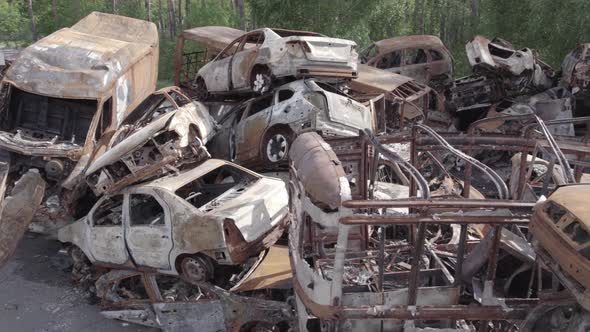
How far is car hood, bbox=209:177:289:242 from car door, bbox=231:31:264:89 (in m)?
3.36

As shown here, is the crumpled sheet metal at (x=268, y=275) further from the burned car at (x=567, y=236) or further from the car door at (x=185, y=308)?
the burned car at (x=567, y=236)

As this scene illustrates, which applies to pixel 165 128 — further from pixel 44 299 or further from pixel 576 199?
pixel 576 199

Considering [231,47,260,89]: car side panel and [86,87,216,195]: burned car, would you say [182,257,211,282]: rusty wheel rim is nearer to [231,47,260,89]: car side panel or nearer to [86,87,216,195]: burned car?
[86,87,216,195]: burned car

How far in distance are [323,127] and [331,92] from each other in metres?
0.93

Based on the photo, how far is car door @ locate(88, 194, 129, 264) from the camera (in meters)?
6.20

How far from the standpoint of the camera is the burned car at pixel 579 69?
1104 centimetres

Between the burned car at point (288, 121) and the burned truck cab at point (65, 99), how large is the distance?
230 centimetres

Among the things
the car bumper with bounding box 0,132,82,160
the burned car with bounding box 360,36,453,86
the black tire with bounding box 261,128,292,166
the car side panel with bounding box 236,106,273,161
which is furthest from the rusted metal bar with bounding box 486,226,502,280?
the burned car with bounding box 360,36,453,86

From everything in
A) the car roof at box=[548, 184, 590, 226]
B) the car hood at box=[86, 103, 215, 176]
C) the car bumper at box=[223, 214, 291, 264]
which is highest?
the car roof at box=[548, 184, 590, 226]

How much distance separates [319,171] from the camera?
392 cm

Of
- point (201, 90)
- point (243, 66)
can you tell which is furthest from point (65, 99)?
point (243, 66)

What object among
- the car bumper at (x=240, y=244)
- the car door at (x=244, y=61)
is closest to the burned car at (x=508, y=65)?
the car door at (x=244, y=61)

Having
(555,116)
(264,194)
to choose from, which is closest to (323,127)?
(264,194)

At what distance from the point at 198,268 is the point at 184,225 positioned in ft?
1.64
